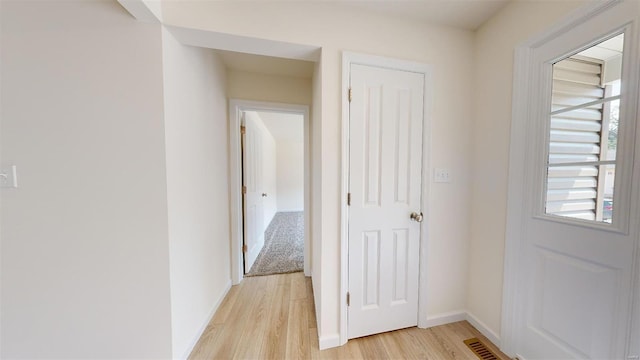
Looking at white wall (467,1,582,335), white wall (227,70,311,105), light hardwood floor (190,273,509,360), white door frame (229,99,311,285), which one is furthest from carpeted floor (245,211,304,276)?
white wall (227,70,311,105)

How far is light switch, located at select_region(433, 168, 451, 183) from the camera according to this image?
1599 millimetres

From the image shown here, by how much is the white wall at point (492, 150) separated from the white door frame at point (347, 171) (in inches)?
16.8

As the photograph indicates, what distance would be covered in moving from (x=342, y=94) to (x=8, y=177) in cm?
192

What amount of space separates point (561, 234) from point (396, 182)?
3.05 ft

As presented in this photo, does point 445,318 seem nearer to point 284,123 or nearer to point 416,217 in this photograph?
point 416,217

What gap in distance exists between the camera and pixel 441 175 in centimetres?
161

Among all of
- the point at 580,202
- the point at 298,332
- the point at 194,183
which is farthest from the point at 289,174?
the point at 580,202

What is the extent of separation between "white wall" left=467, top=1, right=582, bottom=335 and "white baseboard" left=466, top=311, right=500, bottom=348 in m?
0.02

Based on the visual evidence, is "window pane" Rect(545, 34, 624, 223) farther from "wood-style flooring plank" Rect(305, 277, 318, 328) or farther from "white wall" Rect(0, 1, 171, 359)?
→ "white wall" Rect(0, 1, 171, 359)

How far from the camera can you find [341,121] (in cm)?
141

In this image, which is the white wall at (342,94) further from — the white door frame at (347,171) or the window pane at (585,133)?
the window pane at (585,133)

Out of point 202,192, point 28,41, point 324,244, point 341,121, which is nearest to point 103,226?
point 202,192

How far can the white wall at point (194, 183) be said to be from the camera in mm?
1224

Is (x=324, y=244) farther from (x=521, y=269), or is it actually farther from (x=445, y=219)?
(x=521, y=269)
